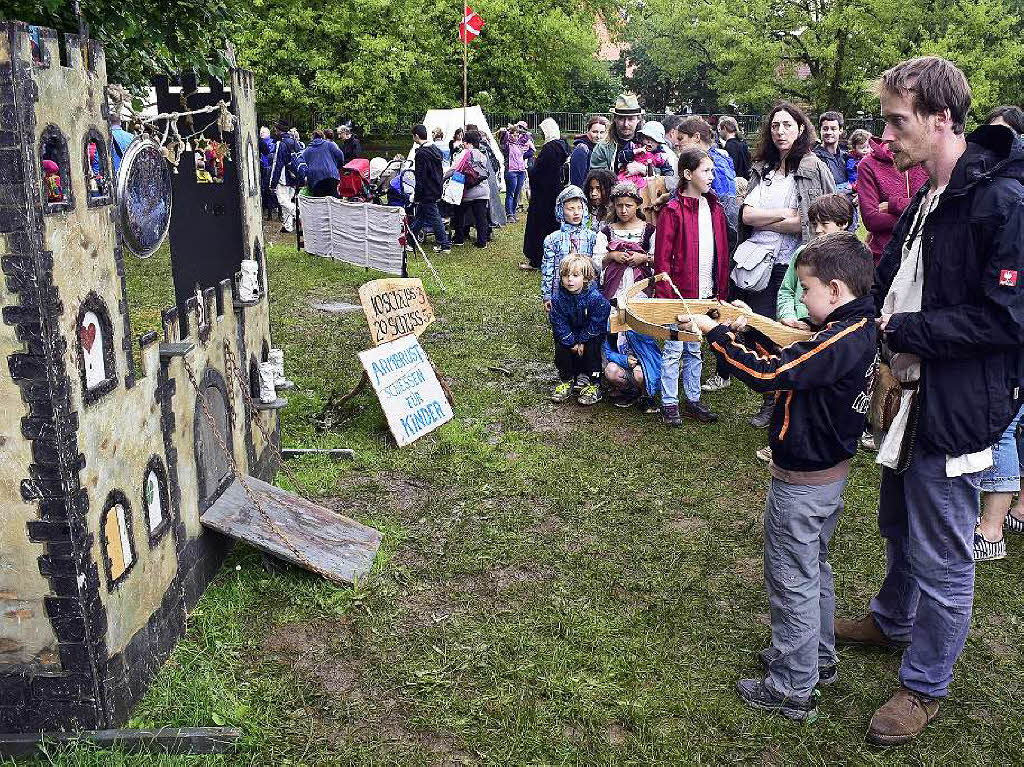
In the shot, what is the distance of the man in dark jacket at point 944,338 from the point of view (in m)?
2.92

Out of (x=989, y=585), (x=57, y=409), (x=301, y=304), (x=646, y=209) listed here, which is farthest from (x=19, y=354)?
(x=301, y=304)

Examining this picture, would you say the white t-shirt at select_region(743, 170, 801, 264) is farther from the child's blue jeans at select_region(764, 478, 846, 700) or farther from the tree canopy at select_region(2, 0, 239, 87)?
the tree canopy at select_region(2, 0, 239, 87)

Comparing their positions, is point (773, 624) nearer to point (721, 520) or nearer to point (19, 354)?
point (721, 520)

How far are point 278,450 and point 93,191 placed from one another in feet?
9.09

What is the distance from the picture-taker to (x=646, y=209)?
7188 millimetres

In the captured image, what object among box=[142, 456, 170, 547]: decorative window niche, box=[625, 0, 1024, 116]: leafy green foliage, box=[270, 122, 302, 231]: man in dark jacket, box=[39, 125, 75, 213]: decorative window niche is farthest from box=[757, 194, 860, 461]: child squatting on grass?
box=[625, 0, 1024, 116]: leafy green foliage

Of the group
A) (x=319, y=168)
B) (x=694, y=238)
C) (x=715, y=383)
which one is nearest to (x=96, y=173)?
(x=694, y=238)

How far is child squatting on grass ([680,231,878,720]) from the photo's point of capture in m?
3.17

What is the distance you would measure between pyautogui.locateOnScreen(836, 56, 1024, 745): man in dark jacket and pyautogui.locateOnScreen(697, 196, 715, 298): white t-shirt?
9.43ft

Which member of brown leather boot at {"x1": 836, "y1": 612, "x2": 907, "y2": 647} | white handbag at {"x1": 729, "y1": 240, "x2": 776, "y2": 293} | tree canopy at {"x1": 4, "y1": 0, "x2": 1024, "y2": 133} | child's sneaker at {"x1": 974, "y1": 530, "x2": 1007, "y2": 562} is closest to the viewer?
brown leather boot at {"x1": 836, "y1": 612, "x2": 907, "y2": 647}

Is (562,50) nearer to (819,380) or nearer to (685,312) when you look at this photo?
(685,312)

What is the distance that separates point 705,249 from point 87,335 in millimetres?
4422

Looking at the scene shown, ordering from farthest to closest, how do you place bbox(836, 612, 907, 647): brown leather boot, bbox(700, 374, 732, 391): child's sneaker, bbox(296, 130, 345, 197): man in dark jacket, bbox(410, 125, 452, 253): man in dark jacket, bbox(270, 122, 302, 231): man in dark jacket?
bbox(270, 122, 302, 231): man in dark jacket < bbox(296, 130, 345, 197): man in dark jacket < bbox(410, 125, 452, 253): man in dark jacket < bbox(700, 374, 732, 391): child's sneaker < bbox(836, 612, 907, 647): brown leather boot

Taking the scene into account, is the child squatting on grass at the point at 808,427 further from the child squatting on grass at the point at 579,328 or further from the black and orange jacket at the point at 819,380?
the child squatting on grass at the point at 579,328
